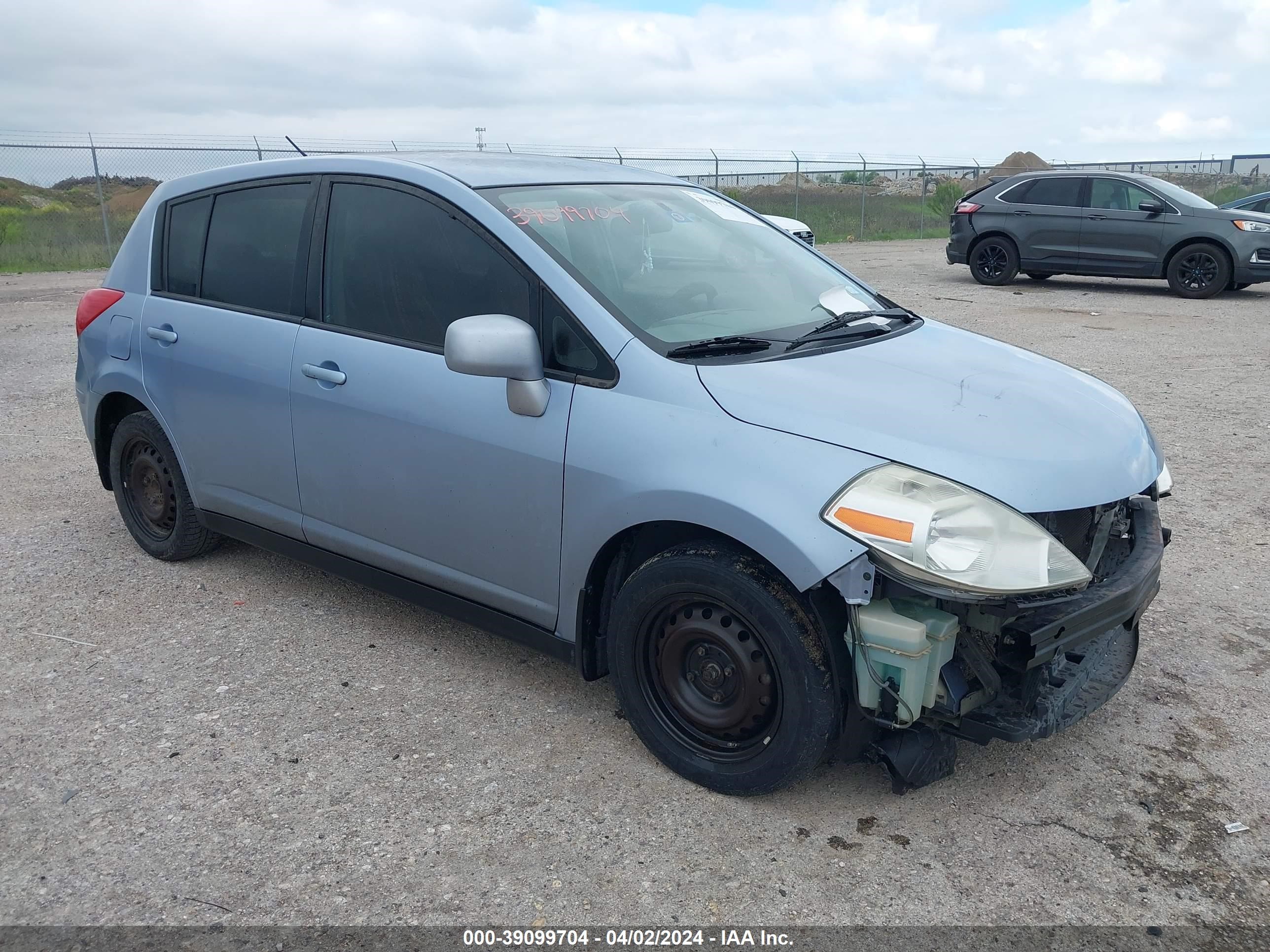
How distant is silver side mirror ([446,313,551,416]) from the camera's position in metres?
3.02

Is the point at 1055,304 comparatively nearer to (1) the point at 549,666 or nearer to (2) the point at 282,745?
(1) the point at 549,666

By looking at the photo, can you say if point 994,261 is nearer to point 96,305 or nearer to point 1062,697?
point 96,305

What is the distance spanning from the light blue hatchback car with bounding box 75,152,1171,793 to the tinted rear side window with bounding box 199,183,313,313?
0.02 m

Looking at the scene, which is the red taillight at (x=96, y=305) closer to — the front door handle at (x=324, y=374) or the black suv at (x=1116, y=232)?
the front door handle at (x=324, y=374)

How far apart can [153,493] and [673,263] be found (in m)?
2.71

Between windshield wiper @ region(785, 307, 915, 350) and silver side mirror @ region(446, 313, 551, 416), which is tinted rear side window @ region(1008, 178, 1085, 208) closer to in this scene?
windshield wiper @ region(785, 307, 915, 350)

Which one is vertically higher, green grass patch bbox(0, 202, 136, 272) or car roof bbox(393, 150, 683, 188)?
car roof bbox(393, 150, 683, 188)

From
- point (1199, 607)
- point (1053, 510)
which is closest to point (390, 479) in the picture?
point (1053, 510)

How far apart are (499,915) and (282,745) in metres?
1.11

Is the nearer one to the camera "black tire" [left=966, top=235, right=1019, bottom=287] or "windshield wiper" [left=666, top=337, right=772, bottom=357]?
"windshield wiper" [left=666, top=337, right=772, bottom=357]

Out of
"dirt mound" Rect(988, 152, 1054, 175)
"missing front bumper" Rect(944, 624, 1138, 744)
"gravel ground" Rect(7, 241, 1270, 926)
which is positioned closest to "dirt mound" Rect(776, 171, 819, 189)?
"dirt mound" Rect(988, 152, 1054, 175)

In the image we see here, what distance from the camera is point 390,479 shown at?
11.8ft

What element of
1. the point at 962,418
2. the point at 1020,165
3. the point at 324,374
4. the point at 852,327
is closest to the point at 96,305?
the point at 324,374

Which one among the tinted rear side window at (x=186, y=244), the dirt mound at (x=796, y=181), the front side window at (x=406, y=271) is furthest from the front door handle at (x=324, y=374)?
the dirt mound at (x=796, y=181)
